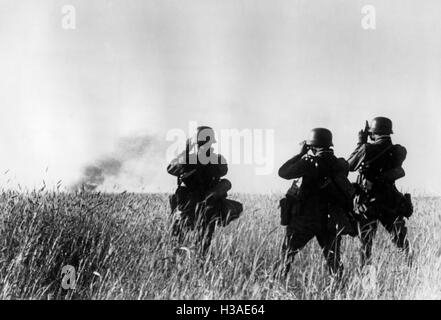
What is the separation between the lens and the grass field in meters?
4.33

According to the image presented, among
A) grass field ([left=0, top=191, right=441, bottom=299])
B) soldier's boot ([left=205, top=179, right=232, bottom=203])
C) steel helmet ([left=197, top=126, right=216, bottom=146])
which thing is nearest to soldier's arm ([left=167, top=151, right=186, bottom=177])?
steel helmet ([left=197, top=126, right=216, bottom=146])

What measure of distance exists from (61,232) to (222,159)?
1861mm

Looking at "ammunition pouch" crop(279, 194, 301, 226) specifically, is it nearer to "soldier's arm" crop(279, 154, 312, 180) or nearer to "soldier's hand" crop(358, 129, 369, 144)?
"soldier's arm" crop(279, 154, 312, 180)

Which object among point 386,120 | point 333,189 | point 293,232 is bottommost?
point 293,232

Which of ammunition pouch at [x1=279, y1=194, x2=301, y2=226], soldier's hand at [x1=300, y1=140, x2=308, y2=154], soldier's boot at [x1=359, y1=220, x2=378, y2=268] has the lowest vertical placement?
soldier's boot at [x1=359, y1=220, x2=378, y2=268]

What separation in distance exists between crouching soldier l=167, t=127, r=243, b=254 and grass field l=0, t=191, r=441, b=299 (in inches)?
7.5

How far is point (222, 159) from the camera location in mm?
5555

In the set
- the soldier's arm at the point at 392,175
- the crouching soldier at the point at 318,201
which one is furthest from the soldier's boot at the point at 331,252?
the soldier's arm at the point at 392,175

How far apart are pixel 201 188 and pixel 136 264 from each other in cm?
115

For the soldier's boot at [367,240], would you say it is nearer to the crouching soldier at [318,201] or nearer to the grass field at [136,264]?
the grass field at [136,264]

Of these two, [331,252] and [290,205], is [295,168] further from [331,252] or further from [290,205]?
[331,252]

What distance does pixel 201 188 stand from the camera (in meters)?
5.47
